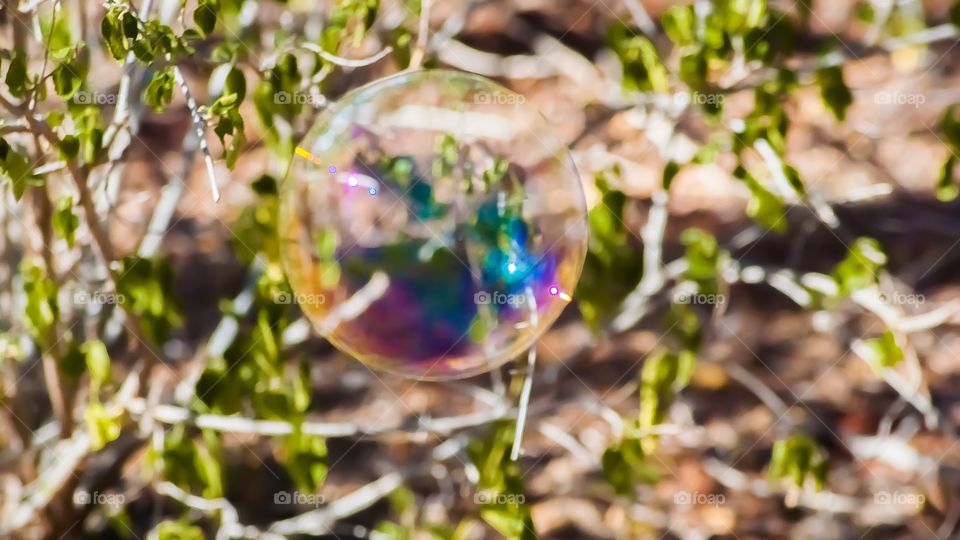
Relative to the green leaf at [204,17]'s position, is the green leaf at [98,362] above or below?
below

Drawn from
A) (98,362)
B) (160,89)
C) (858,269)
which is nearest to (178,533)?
(98,362)

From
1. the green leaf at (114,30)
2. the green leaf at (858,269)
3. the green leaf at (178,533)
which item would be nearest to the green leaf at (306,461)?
the green leaf at (178,533)

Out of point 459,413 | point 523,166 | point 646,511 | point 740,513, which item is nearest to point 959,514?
point 740,513

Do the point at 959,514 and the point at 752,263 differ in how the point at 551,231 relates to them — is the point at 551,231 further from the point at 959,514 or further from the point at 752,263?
the point at 959,514

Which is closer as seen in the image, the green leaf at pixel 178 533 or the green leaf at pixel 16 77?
the green leaf at pixel 16 77

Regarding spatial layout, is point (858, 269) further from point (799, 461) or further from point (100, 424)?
point (100, 424)

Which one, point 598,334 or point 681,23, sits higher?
point 681,23

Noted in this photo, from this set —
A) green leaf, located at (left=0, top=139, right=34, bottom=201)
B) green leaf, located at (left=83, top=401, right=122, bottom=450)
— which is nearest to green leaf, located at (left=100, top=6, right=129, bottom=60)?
green leaf, located at (left=0, top=139, right=34, bottom=201)

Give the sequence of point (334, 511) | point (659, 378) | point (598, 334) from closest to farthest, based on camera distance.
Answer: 1. point (659, 378)
2. point (598, 334)
3. point (334, 511)

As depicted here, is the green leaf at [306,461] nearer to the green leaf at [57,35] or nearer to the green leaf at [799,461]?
the green leaf at [57,35]
